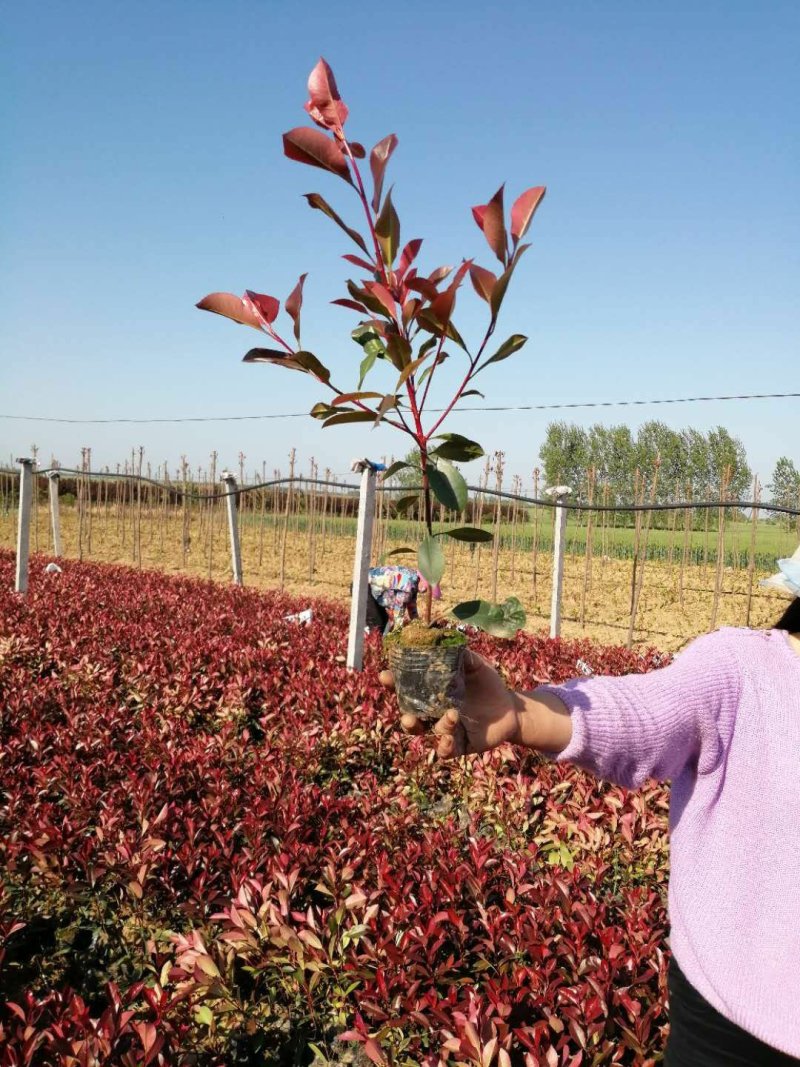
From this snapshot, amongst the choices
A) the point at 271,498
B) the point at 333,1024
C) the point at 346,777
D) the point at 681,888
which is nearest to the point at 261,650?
the point at 346,777

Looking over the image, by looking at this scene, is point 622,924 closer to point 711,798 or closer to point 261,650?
point 711,798

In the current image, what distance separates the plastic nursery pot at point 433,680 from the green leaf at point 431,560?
10 cm

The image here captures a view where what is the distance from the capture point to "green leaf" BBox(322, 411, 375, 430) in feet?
3.70

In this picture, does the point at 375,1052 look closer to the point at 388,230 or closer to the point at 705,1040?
the point at 705,1040

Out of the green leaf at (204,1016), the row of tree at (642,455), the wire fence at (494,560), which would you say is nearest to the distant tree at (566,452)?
the row of tree at (642,455)

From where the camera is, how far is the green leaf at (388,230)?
1064mm

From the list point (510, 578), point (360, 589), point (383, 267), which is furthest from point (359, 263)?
point (510, 578)

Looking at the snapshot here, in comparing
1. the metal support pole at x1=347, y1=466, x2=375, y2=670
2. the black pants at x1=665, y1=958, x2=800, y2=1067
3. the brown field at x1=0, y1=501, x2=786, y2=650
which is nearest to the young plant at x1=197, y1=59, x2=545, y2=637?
the black pants at x1=665, y1=958, x2=800, y2=1067

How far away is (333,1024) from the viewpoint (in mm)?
1831

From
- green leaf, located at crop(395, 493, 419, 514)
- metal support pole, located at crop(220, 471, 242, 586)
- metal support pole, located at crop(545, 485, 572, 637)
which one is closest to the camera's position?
green leaf, located at crop(395, 493, 419, 514)

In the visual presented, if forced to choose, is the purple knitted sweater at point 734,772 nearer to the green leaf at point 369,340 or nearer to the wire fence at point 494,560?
the green leaf at point 369,340

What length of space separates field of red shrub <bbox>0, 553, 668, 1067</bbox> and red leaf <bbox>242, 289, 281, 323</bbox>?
1331 mm

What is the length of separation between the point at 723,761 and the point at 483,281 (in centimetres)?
77

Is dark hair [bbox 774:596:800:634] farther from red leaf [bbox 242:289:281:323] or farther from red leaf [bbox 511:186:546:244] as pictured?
red leaf [bbox 242:289:281:323]
